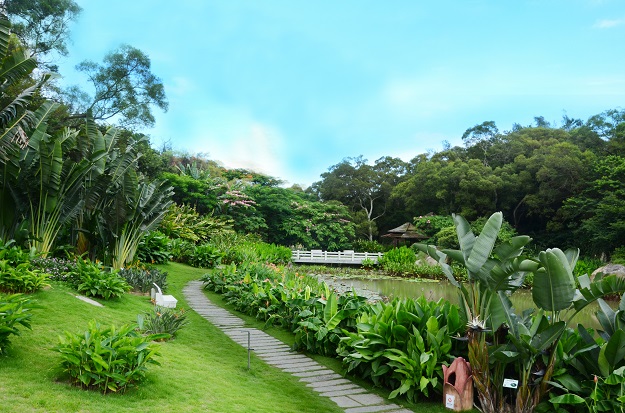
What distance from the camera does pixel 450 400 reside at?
462 cm

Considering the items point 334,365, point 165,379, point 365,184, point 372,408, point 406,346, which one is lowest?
point 372,408

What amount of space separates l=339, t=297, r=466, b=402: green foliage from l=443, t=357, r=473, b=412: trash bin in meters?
0.17

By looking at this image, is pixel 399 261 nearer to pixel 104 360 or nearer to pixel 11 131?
pixel 11 131

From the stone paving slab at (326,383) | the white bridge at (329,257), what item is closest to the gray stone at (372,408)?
the stone paving slab at (326,383)

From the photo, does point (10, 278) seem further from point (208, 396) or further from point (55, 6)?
point (55, 6)

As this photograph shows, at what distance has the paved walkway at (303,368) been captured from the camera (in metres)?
4.77

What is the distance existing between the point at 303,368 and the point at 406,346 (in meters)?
1.42

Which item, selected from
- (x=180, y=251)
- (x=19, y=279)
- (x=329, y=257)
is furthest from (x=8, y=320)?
(x=329, y=257)

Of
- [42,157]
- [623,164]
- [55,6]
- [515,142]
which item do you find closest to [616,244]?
[623,164]

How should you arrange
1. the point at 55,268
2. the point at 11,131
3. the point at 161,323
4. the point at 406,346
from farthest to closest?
the point at 11,131 → the point at 55,268 → the point at 161,323 → the point at 406,346

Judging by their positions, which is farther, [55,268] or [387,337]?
[55,268]

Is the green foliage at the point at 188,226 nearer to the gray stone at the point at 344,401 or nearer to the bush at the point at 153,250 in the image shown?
the bush at the point at 153,250

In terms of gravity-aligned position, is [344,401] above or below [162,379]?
below

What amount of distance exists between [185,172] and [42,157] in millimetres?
20789
